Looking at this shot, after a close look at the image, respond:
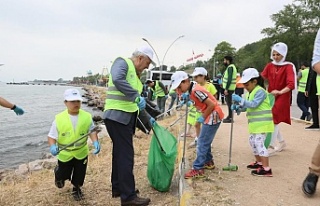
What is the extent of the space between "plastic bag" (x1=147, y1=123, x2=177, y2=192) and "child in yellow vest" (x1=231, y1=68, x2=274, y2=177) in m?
1.08

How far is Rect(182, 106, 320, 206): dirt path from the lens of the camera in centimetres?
389

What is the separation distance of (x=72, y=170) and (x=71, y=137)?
1.71 feet

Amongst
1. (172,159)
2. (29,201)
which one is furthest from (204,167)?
(29,201)

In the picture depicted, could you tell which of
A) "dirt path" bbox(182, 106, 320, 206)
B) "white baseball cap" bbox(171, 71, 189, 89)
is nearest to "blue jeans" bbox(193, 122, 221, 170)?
"dirt path" bbox(182, 106, 320, 206)

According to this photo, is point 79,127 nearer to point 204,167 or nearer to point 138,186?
point 138,186

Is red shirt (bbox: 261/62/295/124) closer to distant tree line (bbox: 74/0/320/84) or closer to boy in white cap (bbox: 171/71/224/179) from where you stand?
boy in white cap (bbox: 171/71/224/179)

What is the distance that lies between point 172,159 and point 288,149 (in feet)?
9.97

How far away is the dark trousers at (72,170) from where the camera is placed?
14.4ft

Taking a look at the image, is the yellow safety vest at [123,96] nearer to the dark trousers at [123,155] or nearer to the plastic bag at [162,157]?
the dark trousers at [123,155]

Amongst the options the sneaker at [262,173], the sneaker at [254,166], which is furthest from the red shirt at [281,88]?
the sneaker at [262,173]

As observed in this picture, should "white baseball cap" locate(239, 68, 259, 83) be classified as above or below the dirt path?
above

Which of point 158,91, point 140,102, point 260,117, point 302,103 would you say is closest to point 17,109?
point 140,102

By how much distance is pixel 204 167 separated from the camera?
202 inches

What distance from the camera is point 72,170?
14.8 feet
